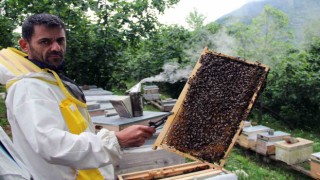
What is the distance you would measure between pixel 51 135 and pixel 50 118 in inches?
4.8

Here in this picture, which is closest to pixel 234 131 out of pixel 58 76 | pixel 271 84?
pixel 58 76

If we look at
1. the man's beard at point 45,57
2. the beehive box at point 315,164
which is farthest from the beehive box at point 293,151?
the man's beard at point 45,57

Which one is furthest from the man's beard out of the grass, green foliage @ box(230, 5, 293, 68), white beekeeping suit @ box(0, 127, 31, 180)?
green foliage @ box(230, 5, 293, 68)

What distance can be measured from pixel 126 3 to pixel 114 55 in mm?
1474

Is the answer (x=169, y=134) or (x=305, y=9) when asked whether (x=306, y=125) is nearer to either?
(x=305, y=9)

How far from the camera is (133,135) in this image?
71.5 inches

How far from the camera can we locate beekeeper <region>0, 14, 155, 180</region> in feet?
5.22

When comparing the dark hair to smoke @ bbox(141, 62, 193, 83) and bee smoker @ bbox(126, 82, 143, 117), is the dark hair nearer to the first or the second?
bee smoker @ bbox(126, 82, 143, 117)

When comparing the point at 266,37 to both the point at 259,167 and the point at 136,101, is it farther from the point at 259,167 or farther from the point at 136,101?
the point at 136,101

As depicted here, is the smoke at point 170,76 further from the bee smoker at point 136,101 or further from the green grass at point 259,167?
the green grass at point 259,167

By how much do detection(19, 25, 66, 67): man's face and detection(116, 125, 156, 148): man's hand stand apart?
2.36ft

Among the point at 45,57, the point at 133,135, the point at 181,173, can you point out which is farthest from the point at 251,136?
the point at 45,57

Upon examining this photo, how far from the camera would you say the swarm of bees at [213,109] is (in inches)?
98.0

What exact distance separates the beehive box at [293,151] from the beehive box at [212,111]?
3.59m
